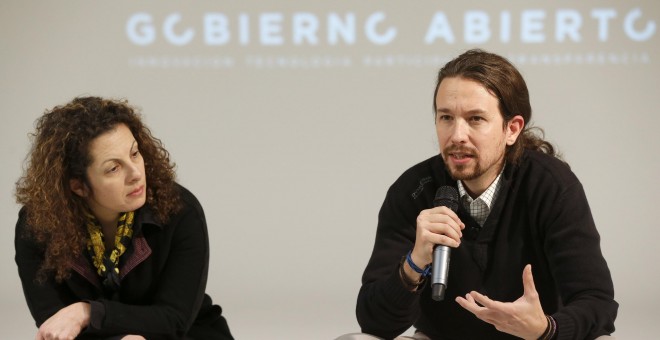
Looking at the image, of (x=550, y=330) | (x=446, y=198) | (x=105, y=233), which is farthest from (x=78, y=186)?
(x=550, y=330)

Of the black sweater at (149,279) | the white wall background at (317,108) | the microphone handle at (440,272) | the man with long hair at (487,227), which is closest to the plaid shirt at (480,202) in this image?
the man with long hair at (487,227)

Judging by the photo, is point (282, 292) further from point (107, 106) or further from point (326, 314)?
point (107, 106)

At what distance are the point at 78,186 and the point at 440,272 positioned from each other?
1099mm

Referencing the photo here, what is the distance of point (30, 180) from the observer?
289 cm

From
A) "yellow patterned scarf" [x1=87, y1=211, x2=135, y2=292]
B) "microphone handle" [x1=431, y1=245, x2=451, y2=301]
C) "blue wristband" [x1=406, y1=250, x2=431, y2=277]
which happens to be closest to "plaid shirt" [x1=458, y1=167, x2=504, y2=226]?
"blue wristband" [x1=406, y1=250, x2=431, y2=277]

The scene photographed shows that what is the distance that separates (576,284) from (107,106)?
1341 mm

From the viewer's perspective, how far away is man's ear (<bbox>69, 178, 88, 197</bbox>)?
2.90 m

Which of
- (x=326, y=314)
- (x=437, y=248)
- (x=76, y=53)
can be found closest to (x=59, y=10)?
(x=76, y=53)

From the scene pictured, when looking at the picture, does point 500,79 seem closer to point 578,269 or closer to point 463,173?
point 463,173

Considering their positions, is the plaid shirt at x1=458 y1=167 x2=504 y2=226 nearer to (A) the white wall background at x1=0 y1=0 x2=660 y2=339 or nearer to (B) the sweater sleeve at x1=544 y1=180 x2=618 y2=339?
(B) the sweater sleeve at x1=544 y1=180 x2=618 y2=339

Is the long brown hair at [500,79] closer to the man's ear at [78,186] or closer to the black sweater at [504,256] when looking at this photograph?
the black sweater at [504,256]

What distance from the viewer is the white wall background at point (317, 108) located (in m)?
4.92

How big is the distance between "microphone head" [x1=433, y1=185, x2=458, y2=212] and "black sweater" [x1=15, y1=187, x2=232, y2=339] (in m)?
0.75

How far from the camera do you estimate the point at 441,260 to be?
7.88 feet
